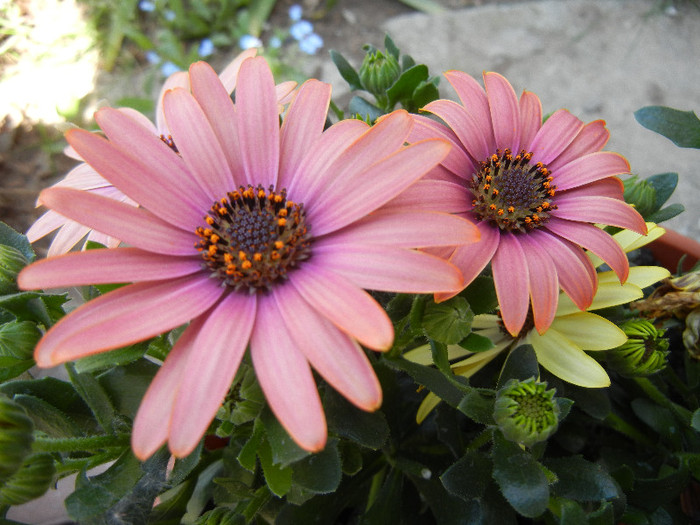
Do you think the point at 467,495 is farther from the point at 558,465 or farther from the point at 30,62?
the point at 30,62

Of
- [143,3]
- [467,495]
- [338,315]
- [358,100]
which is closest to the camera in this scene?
[338,315]

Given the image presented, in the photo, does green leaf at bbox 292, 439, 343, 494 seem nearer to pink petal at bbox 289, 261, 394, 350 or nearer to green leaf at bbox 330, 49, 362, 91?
pink petal at bbox 289, 261, 394, 350

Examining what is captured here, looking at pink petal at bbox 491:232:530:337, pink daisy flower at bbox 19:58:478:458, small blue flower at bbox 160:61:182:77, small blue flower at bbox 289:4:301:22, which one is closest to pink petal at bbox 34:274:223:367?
pink daisy flower at bbox 19:58:478:458

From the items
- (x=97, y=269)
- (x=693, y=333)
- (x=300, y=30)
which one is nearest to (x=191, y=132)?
(x=97, y=269)

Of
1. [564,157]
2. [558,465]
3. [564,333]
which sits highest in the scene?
[564,157]

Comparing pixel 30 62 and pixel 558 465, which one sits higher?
pixel 30 62

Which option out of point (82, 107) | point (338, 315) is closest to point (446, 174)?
point (338, 315)

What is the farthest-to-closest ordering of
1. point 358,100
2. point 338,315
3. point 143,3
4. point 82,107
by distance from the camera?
point 143,3, point 82,107, point 358,100, point 338,315

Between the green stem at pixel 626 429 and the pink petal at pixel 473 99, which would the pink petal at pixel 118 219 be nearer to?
the pink petal at pixel 473 99
